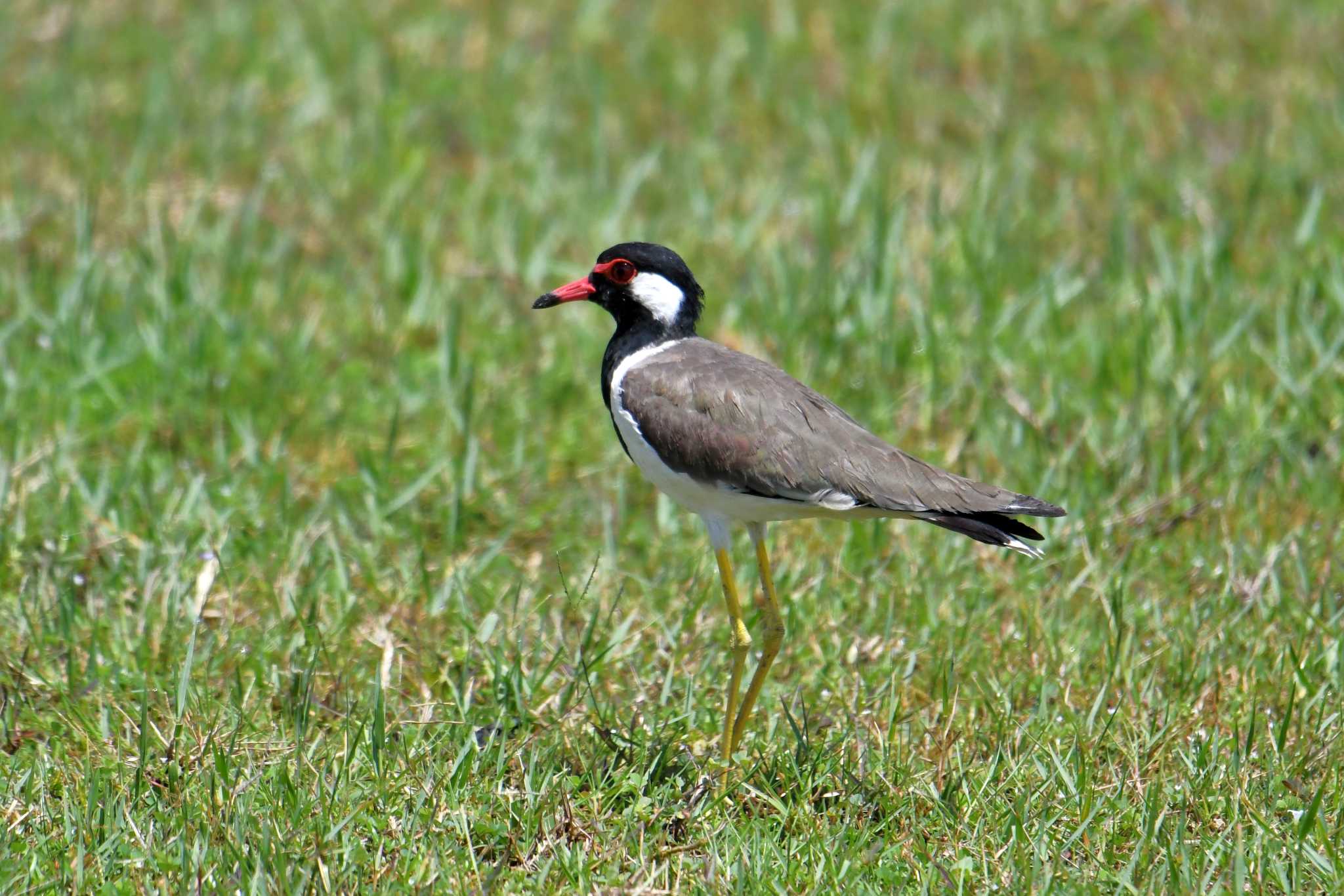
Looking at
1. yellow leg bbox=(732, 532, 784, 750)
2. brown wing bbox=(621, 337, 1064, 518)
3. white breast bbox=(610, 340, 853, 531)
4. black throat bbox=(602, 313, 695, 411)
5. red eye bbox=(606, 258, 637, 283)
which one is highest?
red eye bbox=(606, 258, 637, 283)

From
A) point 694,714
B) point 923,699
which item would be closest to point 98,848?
point 694,714

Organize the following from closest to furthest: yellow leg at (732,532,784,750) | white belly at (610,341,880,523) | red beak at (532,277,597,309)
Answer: white belly at (610,341,880,523) < yellow leg at (732,532,784,750) < red beak at (532,277,597,309)

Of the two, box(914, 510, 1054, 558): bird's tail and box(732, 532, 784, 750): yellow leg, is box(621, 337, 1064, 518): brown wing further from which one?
box(732, 532, 784, 750): yellow leg

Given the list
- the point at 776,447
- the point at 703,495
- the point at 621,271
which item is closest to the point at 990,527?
the point at 776,447

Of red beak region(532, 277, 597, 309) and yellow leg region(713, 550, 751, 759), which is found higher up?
red beak region(532, 277, 597, 309)

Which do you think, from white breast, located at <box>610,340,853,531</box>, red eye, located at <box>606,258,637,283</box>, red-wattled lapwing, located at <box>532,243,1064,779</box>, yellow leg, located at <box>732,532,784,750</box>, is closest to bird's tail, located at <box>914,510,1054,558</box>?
red-wattled lapwing, located at <box>532,243,1064,779</box>

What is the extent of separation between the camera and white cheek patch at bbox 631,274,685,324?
5.12 meters

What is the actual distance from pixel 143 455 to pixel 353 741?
245cm

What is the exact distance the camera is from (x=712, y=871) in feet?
13.1

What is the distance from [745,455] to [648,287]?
0.77 m

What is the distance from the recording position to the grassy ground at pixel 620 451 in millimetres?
4285

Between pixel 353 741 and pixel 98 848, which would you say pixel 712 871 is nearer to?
pixel 353 741

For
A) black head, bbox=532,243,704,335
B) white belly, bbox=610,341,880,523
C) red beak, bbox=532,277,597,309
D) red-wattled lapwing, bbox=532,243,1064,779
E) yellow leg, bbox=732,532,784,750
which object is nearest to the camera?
red-wattled lapwing, bbox=532,243,1064,779

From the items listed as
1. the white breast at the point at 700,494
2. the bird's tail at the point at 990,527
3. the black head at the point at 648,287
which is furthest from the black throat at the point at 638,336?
the bird's tail at the point at 990,527
